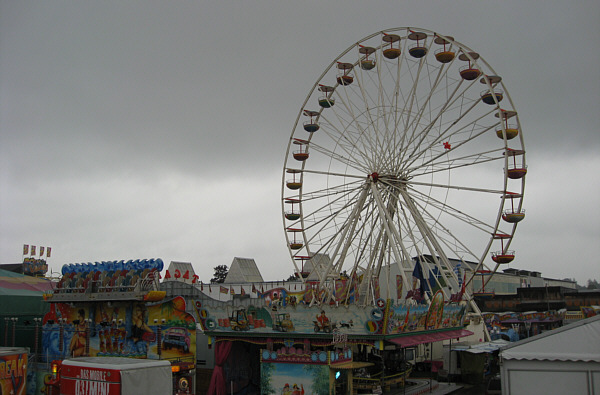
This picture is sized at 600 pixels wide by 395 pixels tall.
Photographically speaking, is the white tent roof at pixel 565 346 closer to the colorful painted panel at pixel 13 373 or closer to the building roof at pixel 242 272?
the colorful painted panel at pixel 13 373

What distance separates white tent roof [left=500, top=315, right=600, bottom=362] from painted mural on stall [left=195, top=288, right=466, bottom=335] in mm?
9384

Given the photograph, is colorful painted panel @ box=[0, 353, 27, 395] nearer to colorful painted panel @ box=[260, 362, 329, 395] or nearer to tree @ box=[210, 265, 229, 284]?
colorful painted panel @ box=[260, 362, 329, 395]

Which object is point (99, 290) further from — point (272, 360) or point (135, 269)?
point (272, 360)

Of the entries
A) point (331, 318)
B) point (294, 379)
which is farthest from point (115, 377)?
point (331, 318)

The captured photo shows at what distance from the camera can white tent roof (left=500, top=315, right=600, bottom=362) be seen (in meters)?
17.9

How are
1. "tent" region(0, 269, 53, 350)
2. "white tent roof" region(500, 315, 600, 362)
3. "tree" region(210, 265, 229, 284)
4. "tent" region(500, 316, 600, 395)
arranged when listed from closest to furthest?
"tent" region(500, 316, 600, 395)
"white tent roof" region(500, 315, 600, 362)
"tent" region(0, 269, 53, 350)
"tree" region(210, 265, 229, 284)

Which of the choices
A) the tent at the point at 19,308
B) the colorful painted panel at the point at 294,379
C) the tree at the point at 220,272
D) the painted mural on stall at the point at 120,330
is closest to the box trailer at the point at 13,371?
the painted mural on stall at the point at 120,330

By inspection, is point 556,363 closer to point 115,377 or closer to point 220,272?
point 115,377

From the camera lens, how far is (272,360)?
96.4ft

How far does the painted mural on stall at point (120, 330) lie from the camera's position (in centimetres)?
3531

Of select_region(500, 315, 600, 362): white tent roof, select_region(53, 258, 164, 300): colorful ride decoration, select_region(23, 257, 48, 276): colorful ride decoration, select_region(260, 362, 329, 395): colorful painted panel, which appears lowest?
select_region(260, 362, 329, 395): colorful painted panel

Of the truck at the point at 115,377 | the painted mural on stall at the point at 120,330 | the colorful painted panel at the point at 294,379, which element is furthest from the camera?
the painted mural on stall at the point at 120,330

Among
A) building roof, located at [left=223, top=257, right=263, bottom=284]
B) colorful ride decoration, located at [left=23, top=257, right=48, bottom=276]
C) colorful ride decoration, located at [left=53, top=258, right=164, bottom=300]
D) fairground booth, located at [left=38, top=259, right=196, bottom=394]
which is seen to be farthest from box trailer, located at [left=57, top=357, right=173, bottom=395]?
colorful ride decoration, located at [left=23, top=257, right=48, bottom=276]

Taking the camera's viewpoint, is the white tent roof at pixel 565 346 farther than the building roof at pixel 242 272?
No
